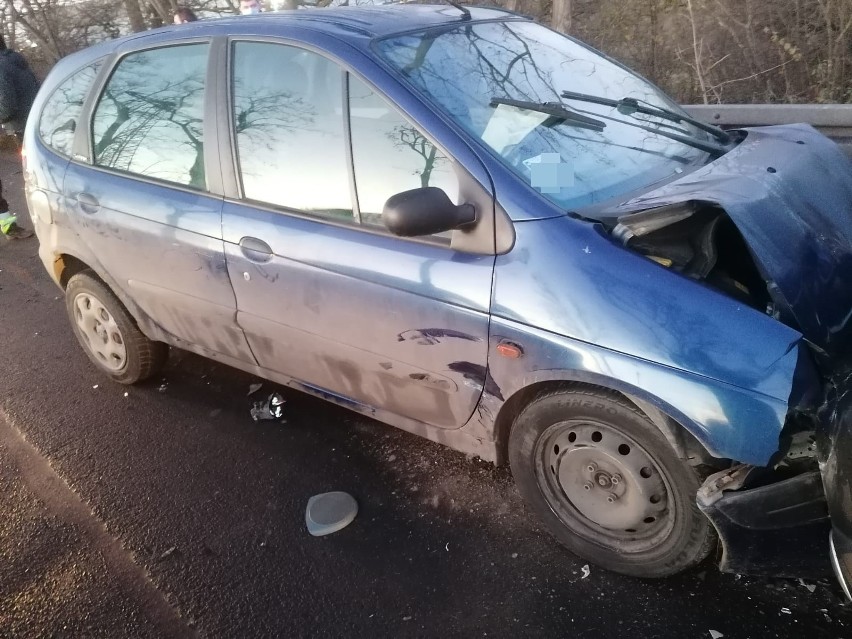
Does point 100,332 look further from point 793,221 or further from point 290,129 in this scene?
point 793,221

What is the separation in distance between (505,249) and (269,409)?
6.21 ft

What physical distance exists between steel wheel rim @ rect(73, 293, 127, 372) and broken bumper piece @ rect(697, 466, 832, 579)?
319 cm

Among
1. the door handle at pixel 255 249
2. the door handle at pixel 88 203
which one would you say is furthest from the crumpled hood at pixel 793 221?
the door handle at pixel 88 203

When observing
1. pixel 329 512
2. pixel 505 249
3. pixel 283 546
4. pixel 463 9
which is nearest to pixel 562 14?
pixel 463 9

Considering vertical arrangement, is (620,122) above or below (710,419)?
above

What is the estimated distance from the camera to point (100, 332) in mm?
4062

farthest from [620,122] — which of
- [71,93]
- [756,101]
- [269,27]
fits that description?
[756,101]

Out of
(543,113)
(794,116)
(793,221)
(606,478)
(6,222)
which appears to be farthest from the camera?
(6,222)

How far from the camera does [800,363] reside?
1998mm

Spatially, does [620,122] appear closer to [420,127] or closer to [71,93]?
[420,127]

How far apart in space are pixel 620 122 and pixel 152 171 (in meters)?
2.16

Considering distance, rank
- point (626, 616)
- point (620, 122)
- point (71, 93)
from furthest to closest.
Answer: point (71, 93), point (620, 122), point (626, 616)

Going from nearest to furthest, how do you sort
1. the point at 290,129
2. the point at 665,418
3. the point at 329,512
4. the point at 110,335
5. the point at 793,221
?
1. the point at 665,418
2. the point at 793,221
3. the point at 290,129
4. the point at 329,512
5. the point at 110,335

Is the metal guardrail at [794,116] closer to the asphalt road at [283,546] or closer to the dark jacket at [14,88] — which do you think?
the asphalt road at [283,546]
